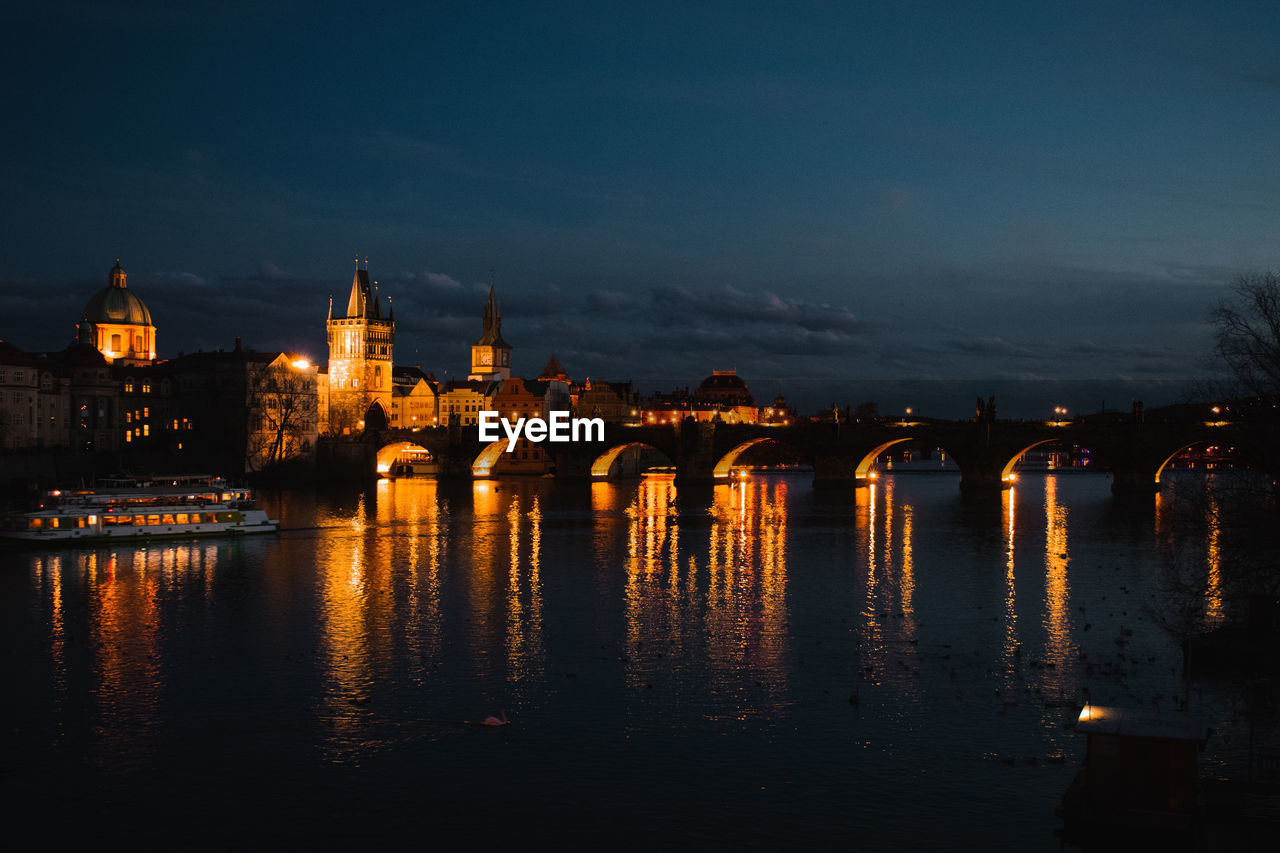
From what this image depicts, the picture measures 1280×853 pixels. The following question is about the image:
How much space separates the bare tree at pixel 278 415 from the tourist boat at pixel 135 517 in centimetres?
5565

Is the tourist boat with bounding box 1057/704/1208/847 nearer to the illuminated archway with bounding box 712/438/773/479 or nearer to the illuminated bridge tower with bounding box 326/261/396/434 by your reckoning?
the illuminated archway with bounding box 712/438/773/479

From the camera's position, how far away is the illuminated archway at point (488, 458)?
5610 inches

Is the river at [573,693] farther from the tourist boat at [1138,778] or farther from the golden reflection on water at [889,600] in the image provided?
the tourist boat at [1138,778]

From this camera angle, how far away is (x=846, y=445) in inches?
4520

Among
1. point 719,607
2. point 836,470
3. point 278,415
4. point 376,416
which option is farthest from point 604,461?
point 719,607

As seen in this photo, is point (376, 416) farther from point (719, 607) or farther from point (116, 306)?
point (719, 607)

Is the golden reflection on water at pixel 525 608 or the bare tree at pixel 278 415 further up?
the bare tree at pixel 278 415

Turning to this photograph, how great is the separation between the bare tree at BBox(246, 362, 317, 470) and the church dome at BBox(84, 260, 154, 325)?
143 ft

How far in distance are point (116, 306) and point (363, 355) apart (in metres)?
38.6

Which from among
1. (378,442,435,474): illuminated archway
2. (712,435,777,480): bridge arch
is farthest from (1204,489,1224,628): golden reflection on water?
(378,442,435,474): illuminated archway

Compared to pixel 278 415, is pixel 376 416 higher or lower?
higher

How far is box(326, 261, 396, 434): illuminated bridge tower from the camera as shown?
7377 inches

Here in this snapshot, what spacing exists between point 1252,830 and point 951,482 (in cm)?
11439

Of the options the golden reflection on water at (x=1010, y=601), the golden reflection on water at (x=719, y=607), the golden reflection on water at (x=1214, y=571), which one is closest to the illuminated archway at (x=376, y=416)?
the golden reflection on water at (x=719, y=607)
